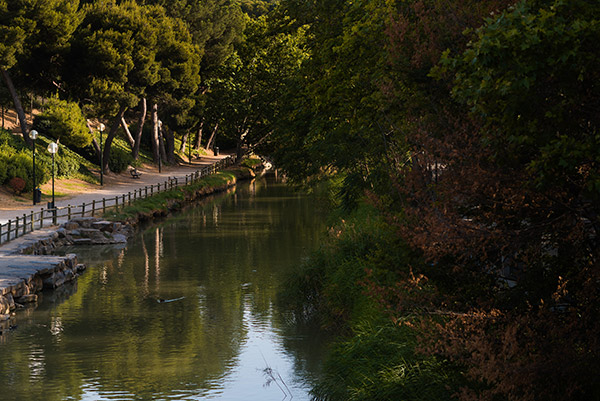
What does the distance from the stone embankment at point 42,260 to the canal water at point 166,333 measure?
1.65 ft

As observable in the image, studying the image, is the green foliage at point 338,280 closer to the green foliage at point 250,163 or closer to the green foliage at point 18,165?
the green foliage at point 18,165

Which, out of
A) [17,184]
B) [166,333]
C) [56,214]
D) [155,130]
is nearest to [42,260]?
[166,333]

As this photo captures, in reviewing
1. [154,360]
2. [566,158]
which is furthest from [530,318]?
[154,360]

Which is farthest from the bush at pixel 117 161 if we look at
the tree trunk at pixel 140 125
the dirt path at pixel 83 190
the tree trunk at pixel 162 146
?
the tree trunk at pixel 162 146

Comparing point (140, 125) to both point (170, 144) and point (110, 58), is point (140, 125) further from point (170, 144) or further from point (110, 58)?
point (110, 58)

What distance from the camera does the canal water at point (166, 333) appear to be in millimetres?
16922

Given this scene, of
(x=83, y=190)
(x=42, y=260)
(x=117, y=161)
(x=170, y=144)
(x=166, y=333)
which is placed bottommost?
(x=166, y=333)

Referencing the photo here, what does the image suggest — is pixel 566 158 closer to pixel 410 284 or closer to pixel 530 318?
pixel 530 318

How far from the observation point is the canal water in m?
16.9

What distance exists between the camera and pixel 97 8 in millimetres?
57594

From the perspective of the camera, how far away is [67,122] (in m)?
55.3

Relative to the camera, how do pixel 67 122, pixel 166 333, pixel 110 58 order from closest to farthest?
pixel 166 333 < pixel 67 122 < pixel 110 58

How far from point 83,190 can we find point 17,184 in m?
7.42

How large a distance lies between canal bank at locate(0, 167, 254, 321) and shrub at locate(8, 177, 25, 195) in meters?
5.65
